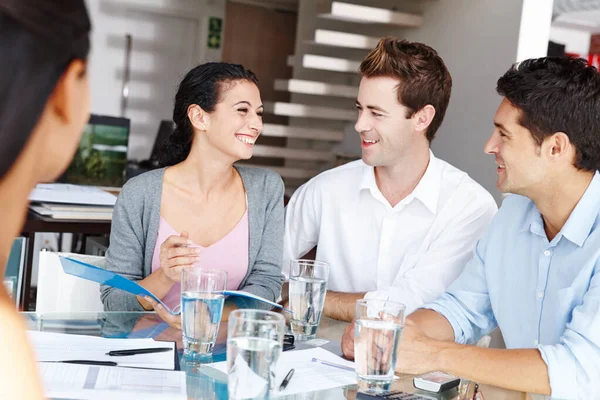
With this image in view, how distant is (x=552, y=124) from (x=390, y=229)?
683 millimetres

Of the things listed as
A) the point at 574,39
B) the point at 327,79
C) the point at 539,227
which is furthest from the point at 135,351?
the point at 574,39

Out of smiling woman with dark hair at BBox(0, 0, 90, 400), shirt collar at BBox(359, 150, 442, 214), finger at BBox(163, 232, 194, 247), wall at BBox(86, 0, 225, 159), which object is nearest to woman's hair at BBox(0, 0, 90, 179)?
smiling woman with dark hair at BBox(0, 0, 90, 400)

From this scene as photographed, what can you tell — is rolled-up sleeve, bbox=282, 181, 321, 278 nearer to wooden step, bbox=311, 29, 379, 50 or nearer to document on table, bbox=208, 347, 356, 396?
document on table, bbox=208, 347, 356, 396

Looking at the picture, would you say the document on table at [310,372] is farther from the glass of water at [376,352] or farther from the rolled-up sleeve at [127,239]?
the rolled-up sleeve at [127,239]

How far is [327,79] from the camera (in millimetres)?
6469

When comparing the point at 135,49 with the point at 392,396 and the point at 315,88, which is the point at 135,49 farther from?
the point at 392,396

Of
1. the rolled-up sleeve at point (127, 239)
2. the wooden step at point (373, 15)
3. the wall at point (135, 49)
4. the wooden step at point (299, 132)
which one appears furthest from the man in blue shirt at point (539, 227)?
the wall at point (135, 49)

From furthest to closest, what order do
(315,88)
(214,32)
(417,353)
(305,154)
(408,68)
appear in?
(214,32) < (305,154) < (315,88) < (408,68) < (417,353)

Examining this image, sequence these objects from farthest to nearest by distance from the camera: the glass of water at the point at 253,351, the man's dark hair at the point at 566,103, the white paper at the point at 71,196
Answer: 1. the white paper at the point at 71,196
2. the man's dark hair at the point at 566,103
3. the glass of water at the point at 253,351

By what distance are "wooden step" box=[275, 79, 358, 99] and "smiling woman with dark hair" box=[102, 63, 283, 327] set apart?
10.6ft

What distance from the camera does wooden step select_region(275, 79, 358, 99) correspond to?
18.2ft

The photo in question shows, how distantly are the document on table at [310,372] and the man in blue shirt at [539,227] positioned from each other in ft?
0.31

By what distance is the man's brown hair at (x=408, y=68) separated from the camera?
248 centimetres

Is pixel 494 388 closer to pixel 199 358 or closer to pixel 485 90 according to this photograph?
pixel 199 358
